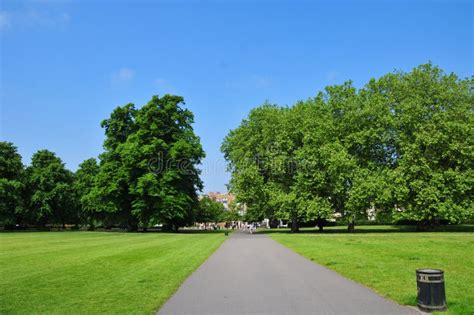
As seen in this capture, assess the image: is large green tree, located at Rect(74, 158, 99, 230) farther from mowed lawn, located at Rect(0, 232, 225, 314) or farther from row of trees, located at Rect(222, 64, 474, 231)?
mowed lawn, located at Rect(0, 232, 225, 314)

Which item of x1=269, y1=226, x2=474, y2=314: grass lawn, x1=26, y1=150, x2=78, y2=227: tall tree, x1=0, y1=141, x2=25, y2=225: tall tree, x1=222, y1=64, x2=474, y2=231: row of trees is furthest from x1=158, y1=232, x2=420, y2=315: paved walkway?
x1=26, y1=150, x2=78, y2=227: tall tree

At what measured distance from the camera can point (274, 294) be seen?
1004cm

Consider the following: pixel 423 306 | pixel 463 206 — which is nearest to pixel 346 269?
pixel 423 306

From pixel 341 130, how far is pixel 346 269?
111ft

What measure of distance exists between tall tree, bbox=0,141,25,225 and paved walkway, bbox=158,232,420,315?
5253 centimetres

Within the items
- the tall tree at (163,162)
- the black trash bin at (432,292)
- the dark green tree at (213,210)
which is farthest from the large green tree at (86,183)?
the black trash bin at (432,292)

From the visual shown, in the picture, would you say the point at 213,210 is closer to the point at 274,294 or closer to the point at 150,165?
the point at 150,165

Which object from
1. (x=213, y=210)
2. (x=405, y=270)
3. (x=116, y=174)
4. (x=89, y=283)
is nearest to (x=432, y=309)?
(x=405, y=270)

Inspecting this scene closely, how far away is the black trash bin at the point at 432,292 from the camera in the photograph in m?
8.27

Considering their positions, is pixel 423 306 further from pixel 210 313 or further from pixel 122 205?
pixel 122 205

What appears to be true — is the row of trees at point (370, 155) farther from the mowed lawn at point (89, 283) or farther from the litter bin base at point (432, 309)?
the litter bin base at point (432, 309)

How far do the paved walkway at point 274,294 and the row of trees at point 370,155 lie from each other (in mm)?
29853

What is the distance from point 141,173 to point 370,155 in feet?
85.0

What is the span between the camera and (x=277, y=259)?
18281 millimetres
